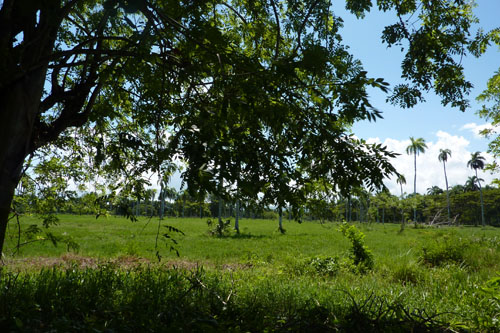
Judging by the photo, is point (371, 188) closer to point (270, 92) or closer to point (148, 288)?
point (270, 92)

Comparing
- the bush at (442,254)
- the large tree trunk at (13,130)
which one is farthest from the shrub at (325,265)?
the large tree trunk at (13,130)

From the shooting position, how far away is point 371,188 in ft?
10.6

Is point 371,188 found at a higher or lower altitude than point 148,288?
higher

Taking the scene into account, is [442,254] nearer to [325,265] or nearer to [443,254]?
[443,254]

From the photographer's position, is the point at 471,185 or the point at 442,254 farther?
the point at 471,185

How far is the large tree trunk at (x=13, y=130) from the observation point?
371cm

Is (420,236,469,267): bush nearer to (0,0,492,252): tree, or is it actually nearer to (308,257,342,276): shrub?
(308,257,342,276): shrub

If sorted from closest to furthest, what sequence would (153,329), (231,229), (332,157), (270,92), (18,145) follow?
(153,329) → (270,92) → (332,157) → (18,145) → (231,229)

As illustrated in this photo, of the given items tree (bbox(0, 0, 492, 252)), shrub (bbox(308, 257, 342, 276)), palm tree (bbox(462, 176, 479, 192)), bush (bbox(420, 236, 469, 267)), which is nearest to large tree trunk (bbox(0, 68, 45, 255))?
tree (bbox(0, 0, 492, 252))

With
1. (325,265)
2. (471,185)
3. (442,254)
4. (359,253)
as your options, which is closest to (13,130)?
(325,265)

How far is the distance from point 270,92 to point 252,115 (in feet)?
1.12

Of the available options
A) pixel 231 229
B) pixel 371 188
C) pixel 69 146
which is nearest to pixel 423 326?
pixel 371 188

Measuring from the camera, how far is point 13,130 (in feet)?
12.4

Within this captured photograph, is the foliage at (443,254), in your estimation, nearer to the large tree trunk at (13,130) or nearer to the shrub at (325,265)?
the shrub at (325,265)
